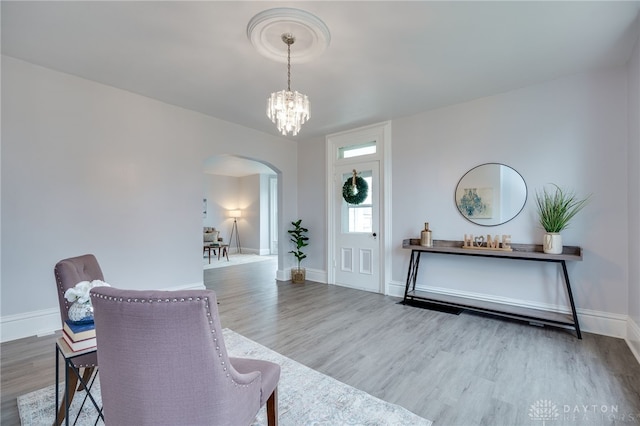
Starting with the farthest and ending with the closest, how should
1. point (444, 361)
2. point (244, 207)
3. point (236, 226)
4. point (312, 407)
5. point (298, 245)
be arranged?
1. point (236, 226)
2. point (244, 207)
3. point (298, 245)
4. point (444, 361)
5. point (312, 407)

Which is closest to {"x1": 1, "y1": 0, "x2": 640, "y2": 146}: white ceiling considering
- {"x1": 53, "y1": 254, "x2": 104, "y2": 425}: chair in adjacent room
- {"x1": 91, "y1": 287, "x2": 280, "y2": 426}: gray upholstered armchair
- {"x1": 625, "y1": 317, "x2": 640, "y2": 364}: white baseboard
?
{"x1": 53, "y1": 254, "x2": 104, "y2": 425}: chair in adjacent room

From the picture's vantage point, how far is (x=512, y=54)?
9.15ft

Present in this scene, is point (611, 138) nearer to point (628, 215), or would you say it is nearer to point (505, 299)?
point (628, 215)

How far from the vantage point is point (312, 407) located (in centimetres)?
191

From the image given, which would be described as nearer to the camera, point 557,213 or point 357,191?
point 557,213

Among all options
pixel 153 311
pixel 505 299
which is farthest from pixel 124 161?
pixel 505 299

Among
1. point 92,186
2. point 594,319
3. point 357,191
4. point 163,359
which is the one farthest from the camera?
point 357,191

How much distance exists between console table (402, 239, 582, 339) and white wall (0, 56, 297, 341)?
3.27 m

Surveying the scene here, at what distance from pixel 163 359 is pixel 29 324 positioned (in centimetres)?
313

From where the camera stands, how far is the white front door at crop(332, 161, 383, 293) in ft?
15.9

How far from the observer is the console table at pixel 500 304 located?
3.04 meters

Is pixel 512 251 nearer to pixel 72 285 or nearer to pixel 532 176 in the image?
pixel 532 176

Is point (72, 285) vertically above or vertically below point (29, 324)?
above

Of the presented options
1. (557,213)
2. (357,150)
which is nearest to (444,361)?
(557,213)
